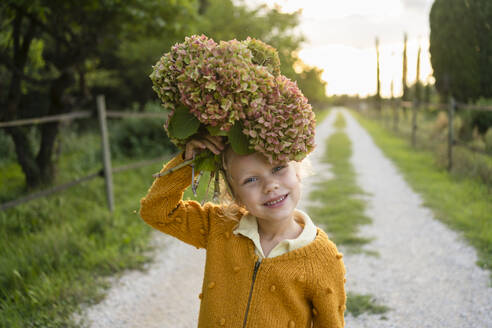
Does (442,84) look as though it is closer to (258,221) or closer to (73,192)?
(73,192)

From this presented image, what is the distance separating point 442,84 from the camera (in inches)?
327

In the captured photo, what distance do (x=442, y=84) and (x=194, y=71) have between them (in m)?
8.23

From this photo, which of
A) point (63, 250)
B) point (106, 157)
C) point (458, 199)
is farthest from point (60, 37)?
point (458, 199)

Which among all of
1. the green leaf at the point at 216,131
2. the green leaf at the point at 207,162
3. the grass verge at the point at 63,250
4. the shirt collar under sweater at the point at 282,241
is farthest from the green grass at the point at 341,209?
the green leaf at the point at 216,131

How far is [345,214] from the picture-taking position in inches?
195

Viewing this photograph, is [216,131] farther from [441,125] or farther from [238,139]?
[441,125]

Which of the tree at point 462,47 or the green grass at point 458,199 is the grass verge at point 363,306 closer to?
the green grass at point 458,199

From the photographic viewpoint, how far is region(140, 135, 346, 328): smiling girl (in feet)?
5.08

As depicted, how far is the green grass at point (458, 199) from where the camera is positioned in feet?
12.8

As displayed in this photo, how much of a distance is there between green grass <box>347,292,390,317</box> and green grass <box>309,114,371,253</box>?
0.93 meters

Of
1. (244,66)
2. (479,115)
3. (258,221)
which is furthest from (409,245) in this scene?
(479,115)

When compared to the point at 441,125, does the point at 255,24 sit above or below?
above

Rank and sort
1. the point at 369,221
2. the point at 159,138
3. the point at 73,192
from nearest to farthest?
1. the point at 369,221
2. the point at 73,192
3. the point at 159,138

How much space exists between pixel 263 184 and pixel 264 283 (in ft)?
1.26
